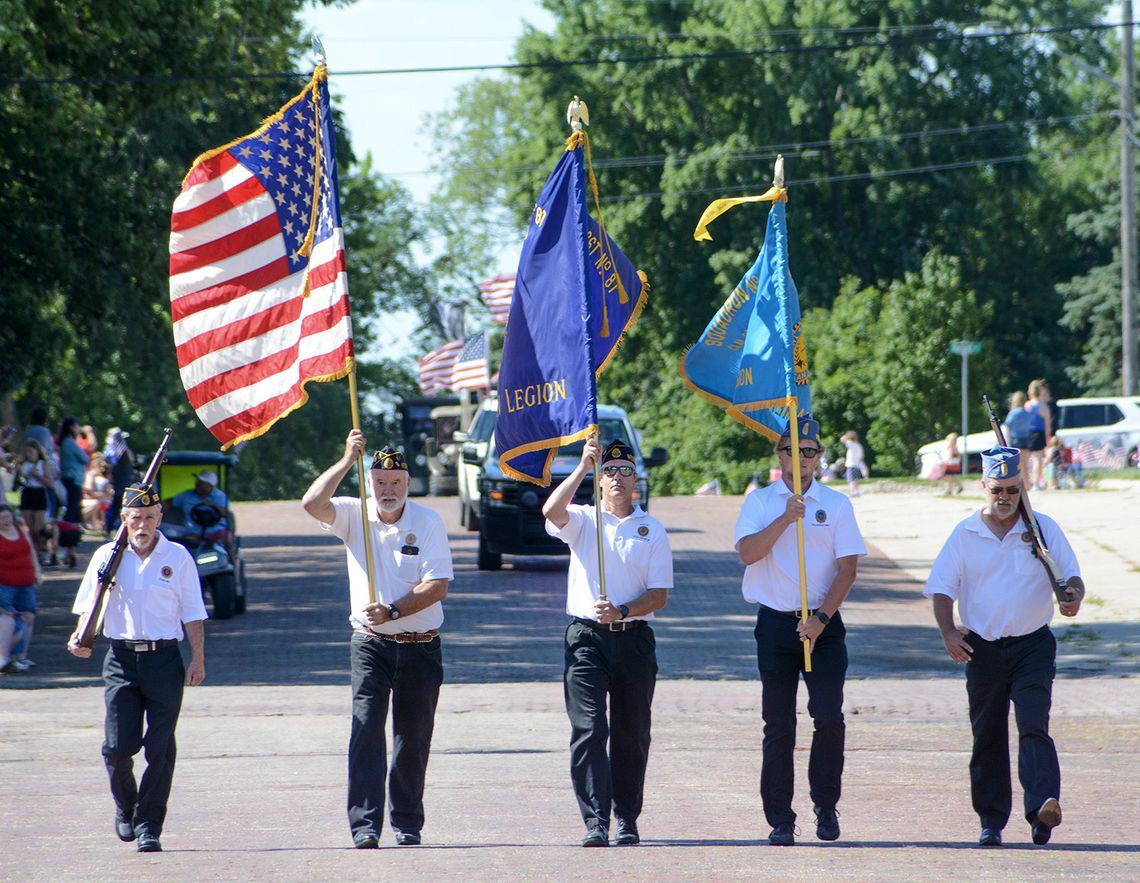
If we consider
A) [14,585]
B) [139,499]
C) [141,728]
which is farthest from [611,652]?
[14,585]

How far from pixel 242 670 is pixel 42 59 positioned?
869 centimetres

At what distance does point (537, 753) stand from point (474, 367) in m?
23.8

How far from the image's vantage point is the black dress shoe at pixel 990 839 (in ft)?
29.2

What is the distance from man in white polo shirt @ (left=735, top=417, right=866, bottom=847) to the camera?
8953 millimetres

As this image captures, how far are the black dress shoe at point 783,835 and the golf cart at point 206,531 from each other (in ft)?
33.9

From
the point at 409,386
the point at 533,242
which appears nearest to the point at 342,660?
the point at 533,242

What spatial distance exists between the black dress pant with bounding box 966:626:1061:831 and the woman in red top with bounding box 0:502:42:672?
965cm

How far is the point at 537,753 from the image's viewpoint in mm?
12289

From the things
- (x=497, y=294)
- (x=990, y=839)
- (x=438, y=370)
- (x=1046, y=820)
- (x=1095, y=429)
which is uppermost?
(x=497, y=294)

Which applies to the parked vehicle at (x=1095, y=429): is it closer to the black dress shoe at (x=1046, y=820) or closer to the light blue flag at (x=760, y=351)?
the light blue flag at (x=760, y=351)

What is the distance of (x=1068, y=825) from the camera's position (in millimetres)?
9477

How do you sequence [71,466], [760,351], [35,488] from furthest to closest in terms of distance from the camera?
1. [71,466]
2. [35,488]
3. [760,351]

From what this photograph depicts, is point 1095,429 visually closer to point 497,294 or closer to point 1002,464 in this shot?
point 497,294

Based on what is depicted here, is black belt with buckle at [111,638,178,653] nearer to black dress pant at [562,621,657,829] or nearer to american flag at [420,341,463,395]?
black dress pant at [562,621,657,829]
